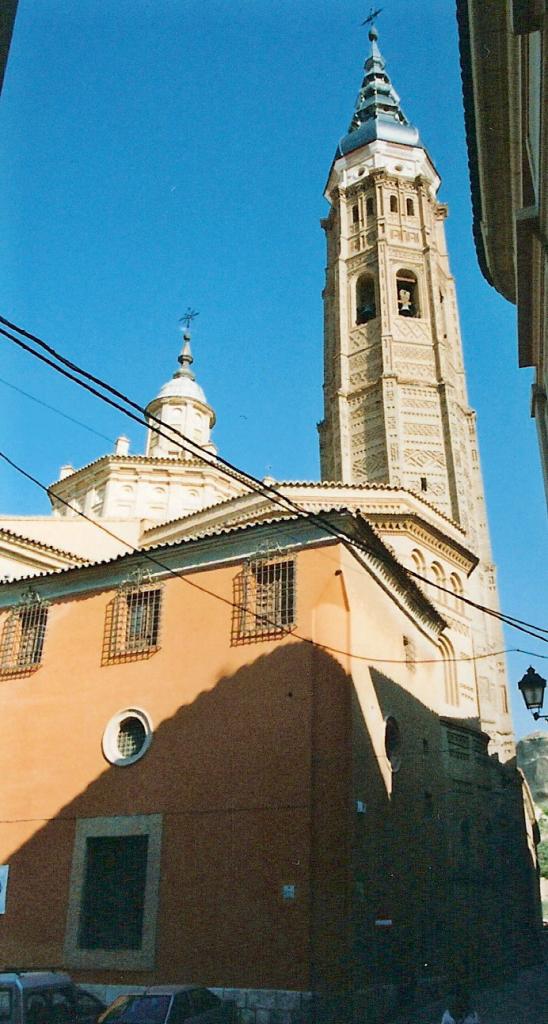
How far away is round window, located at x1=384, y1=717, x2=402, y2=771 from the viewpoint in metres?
15.1

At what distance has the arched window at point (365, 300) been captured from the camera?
3719 cm

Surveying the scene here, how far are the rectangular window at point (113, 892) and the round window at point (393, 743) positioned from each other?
4537 mm

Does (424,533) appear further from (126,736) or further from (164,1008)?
(164,1008)

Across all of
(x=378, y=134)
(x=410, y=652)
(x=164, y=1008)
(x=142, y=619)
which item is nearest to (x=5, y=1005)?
(x=164, y=1008)

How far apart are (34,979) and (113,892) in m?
3.65

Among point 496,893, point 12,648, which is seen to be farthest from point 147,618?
point 496,893

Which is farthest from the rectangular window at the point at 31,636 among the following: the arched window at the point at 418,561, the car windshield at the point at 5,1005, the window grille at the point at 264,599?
the arched window at the point at 418,561

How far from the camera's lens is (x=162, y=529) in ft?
92.0

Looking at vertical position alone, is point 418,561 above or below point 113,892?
above

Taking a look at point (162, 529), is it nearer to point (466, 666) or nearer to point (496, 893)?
point (466, 666)

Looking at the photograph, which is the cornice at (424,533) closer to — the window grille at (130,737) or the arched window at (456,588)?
the arched window at (456,588)

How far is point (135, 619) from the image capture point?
1559 centimetres

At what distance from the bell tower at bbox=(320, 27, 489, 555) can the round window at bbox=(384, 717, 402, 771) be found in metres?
15.2

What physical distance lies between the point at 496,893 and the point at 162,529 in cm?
1484
